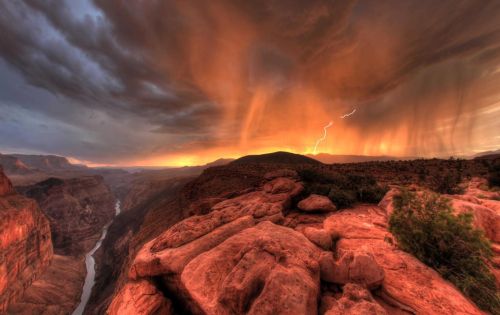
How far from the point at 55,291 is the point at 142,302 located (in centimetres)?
8420

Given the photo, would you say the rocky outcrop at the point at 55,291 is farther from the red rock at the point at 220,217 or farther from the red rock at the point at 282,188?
the red rock at the point at 282,188

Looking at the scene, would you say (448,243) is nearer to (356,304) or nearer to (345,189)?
(356,304)

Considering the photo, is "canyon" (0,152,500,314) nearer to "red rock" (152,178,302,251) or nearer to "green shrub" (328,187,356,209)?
"red rock" (152,178,302,251)

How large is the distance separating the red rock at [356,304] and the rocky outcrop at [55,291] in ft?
265

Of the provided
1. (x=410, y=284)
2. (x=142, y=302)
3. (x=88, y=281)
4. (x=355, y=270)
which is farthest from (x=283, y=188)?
(x=88, y=281)

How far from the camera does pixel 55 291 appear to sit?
188 feet

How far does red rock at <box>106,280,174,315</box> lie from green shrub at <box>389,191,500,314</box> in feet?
36.1

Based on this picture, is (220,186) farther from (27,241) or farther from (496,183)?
(27,241)

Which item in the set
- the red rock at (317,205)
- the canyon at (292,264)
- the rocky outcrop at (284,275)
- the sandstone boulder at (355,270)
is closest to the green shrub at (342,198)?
the canyon at (292,264)

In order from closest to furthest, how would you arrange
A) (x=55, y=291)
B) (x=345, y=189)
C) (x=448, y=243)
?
(x=448, y=243) < (x=345, y=189) < (x=55, y=291)

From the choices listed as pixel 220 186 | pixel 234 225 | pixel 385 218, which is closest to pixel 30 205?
pixel 220 186

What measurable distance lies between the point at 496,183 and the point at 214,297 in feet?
97.1

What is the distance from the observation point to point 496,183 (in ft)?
61.0

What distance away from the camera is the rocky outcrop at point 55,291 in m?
48.1
